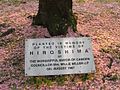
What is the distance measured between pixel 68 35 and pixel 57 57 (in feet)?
3.35

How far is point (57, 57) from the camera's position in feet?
22.9

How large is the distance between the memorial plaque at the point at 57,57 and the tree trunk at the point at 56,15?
73 cm

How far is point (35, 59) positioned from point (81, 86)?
103 cm

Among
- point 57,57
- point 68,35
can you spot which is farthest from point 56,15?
point 57,57

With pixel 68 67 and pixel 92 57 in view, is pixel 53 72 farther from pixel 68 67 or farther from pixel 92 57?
pixel 92 57

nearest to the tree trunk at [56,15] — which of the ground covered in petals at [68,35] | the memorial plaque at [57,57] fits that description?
the ground covered in petals at [68,35]

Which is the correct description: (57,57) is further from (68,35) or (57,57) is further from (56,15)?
(56,15)

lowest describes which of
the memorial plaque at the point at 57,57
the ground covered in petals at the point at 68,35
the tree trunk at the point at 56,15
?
the ground covered in petals at the point at 68,35

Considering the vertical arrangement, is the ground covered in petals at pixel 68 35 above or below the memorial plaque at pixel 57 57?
below

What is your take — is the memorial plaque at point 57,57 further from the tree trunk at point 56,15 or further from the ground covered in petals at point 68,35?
the tree trunk at point 56,15

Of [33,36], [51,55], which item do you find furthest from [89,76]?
[33,36]

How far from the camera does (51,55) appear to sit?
6.98 metres

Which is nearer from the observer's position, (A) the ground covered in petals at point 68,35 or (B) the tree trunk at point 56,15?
(A) the ground covered in petals at point 68,35

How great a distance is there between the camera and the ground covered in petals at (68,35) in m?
6.93
